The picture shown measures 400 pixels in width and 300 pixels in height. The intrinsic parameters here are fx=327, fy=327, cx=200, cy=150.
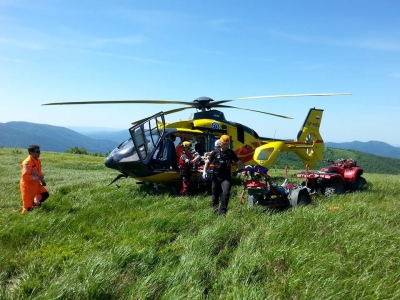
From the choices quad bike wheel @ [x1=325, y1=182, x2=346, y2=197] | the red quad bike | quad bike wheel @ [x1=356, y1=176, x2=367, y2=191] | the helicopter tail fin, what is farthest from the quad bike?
the helicopter tail fin

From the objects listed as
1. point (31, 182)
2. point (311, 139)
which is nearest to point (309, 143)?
point (311, 139)

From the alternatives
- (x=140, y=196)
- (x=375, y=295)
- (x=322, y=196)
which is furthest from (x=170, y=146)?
(x=375, y=295)

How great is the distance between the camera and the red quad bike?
923cm

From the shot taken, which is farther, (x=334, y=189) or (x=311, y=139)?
(x=311, y=139)

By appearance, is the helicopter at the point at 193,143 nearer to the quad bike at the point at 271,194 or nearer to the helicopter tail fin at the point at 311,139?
the helicopter tail fin at the point at 311,139

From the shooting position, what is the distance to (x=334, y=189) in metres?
9.20

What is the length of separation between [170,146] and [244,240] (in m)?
5.10

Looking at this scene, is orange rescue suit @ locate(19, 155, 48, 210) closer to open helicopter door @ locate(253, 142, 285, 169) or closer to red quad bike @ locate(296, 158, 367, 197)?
open helicopter door @ locate(253, 142, 285, 169)

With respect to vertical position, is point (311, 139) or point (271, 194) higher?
point (311, 139)

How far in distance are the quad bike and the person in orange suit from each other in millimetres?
4550

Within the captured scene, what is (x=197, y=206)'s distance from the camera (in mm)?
7188

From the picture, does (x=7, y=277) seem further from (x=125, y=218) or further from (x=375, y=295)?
(x=375, y=295)

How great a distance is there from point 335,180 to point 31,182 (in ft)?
25.9

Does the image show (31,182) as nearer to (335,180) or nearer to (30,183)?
(30,183)
